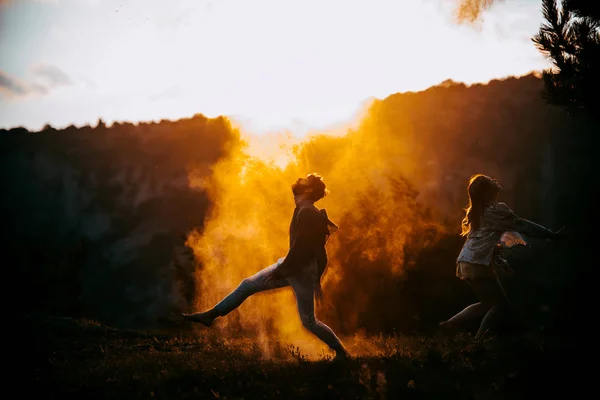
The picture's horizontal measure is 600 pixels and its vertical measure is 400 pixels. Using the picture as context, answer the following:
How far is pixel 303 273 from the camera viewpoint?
650cm

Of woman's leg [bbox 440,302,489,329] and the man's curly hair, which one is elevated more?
the man's curly hair

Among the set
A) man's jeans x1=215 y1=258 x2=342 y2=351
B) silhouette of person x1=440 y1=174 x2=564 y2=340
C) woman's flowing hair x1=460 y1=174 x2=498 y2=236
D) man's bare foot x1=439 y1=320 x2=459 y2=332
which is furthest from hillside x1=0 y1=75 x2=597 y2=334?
man's jeans x1=215 y1=258 x2=342 y2=351

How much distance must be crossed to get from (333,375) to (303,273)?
1.33 metres

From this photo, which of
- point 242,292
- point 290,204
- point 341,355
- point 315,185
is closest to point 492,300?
point 341,355

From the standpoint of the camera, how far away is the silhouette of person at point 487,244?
22.1 feet

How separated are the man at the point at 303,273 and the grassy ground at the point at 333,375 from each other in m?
0.46

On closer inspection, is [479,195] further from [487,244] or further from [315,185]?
[315,185]

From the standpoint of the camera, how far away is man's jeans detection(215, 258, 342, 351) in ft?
20.9

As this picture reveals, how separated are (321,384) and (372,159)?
19232 mm

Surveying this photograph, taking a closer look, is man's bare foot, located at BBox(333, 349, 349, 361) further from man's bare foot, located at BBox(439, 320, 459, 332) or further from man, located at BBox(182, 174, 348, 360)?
man's bare foot, located at BBox(439, 320, 459, 332)

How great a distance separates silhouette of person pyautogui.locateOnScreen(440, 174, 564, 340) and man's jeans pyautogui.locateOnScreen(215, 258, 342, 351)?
5.55 ft

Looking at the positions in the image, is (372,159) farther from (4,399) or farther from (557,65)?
(4,399)

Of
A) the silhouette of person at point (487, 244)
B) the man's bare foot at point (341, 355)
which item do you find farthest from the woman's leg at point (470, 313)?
the man's bare foot at point (341, 355)

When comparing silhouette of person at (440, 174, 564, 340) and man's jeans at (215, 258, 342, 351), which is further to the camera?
silhouette of person at (440, 174, 564, 340)
